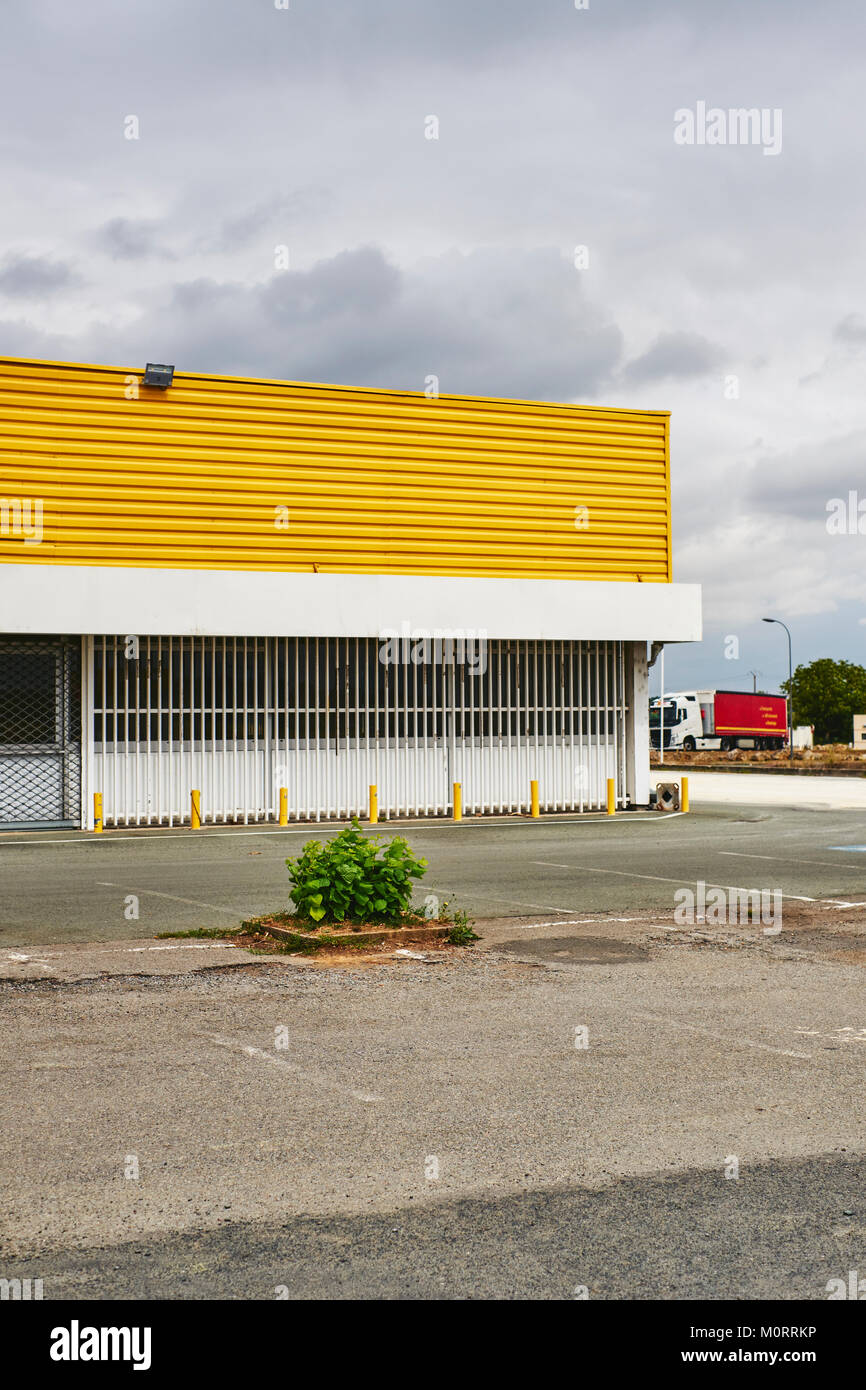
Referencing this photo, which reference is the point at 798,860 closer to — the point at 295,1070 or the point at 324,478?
the point at 324,478

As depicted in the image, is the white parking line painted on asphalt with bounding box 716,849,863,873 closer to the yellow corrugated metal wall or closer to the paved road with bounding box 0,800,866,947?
the paved road with bounding box 0,800,866,947

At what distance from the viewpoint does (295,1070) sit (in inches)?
278

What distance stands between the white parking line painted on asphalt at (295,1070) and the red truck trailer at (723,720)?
6277cm

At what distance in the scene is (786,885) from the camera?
15445 mm

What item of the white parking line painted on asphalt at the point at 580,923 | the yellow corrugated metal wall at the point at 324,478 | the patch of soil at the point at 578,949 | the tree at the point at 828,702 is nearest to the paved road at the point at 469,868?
the white parking line painted on asphalt at the point at 580,923

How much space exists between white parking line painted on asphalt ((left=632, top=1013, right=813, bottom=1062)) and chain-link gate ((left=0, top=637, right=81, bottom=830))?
56.2ft

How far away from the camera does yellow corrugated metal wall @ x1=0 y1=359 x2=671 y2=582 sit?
23828 mm

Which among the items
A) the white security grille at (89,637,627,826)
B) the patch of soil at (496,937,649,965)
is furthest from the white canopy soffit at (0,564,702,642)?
the patch of soil at (496,937,649,965)

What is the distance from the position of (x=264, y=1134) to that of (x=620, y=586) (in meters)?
21.7

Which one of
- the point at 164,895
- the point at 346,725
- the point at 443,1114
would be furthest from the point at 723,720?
the point at 443,1114

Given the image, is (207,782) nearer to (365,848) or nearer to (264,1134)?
(365,848)

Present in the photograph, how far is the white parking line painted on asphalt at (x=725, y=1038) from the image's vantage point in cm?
747

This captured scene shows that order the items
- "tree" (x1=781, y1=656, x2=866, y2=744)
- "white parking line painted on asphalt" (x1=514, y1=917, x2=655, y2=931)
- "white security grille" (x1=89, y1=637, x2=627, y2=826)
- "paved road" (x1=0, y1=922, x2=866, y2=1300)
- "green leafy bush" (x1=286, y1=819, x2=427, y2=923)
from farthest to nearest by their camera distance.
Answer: "tree" (x1=781, y1=656, x2=866, y2=744), "white security grille" (x1=89, y1=637, x2=627, y2=826), "white parking line painted on asphalt" (x1=514, y1=917, x2=655, y2=931), "green leafy bush" (x1=286, y1=819, x2=427, y2=923), "paved road" (x1=0, y1=922, x2=866, y2=1300)
